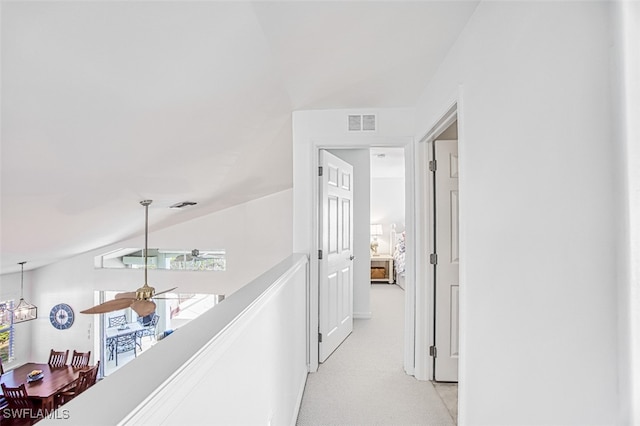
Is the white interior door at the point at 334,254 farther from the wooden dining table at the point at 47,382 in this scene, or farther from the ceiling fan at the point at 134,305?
the wooden dining table at the point at 47,382

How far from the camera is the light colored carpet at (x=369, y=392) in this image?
7.74 feet

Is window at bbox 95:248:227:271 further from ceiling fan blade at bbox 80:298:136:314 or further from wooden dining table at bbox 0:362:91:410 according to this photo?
ceiling fan blade at bbox 80:298:136:314

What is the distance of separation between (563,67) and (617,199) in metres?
0.40

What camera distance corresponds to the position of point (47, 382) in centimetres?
524

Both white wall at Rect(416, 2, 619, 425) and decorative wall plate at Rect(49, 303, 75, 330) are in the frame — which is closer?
white wall at Rect(416, 2, 619, 425)

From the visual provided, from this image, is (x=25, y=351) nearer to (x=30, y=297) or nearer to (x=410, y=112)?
(x=30, y=297)

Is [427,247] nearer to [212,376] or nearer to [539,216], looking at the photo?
[539,216]

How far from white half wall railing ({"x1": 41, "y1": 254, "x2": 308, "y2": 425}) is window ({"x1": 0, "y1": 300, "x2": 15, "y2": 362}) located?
7.44 metres

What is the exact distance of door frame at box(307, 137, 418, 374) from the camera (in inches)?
117

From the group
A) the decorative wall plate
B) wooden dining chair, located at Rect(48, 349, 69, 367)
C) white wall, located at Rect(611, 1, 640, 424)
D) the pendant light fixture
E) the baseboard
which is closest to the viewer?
white wall, located at Rect(611, 1, 640, 424)

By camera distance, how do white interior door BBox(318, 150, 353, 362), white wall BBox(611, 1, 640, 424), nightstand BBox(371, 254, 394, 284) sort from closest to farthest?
white wall BBox(611, 1, 640, 424)
white interior door BBox(318, 150, 353, 362)
nightstand BBox(371, 254, 394, 284)

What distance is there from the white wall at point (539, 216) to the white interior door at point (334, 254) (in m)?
1.64

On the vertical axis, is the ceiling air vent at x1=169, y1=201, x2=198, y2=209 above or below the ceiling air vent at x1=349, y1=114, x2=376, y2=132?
below

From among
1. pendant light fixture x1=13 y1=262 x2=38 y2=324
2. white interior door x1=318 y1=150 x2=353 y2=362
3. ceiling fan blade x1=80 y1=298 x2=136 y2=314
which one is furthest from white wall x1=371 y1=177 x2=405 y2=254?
pendant light fixture x1=13 y1=262 x2=38 y2=324
